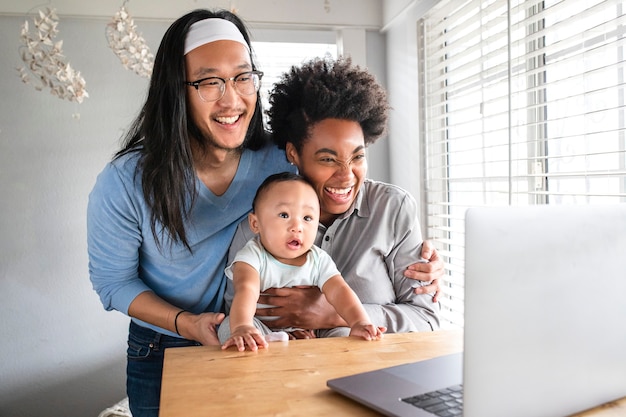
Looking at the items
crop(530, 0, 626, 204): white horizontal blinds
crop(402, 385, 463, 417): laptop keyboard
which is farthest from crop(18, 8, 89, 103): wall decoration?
crop(402, 385, 463, 417): laptop keyboard

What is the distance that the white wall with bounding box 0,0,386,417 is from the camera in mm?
3094

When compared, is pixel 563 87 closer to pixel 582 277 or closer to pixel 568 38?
pixel 568 38

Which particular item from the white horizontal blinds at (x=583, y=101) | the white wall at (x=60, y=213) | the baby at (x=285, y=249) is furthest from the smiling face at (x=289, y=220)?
the white wall at (x=60, y=213)

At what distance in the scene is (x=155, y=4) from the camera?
10.3 ft

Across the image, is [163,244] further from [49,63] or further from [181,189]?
[49,63]

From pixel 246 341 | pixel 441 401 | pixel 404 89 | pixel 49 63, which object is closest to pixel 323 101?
pixel 246 341

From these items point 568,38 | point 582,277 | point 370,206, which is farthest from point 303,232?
point 568,38

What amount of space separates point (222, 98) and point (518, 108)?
1.11 meters

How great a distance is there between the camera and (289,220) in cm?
152

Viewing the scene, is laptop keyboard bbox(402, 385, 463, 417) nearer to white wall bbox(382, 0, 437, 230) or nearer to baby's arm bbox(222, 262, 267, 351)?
baby's arm bbox(222, 262, 267, 351)

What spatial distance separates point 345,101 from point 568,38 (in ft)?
2.71

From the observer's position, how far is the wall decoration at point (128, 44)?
8.80 feet

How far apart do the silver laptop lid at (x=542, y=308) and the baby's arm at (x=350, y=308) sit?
0.46 meters

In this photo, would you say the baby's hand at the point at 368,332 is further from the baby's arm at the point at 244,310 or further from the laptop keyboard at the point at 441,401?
the laptop keyboard at the point at 441,401
